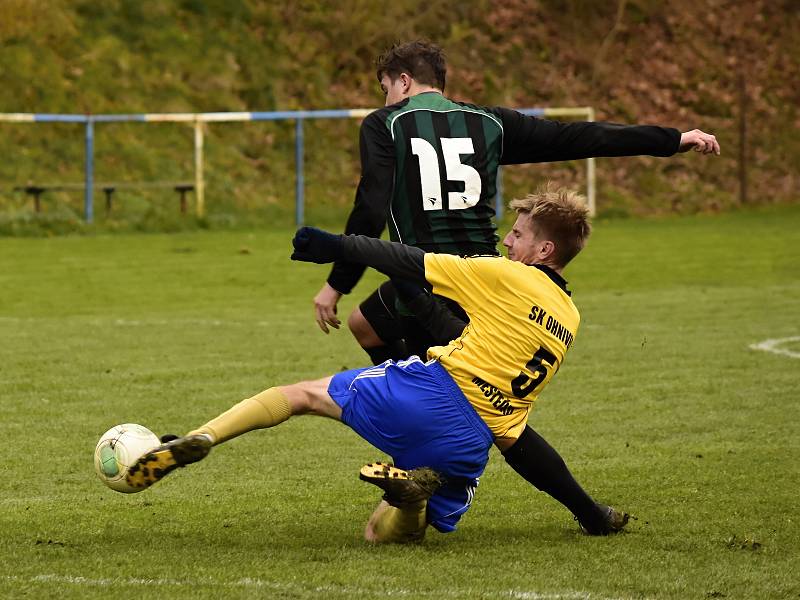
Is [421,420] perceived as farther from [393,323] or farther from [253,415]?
[393,323]

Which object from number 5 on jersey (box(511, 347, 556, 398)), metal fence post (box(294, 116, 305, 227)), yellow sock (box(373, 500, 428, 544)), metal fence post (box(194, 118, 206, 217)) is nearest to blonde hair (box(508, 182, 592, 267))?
number 5 on jersey (box(511, 347, 556, 398))

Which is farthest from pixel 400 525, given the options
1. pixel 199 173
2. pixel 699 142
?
pixel 199 173

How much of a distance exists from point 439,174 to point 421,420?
1177 millimetres

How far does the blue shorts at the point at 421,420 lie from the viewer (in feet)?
17.1

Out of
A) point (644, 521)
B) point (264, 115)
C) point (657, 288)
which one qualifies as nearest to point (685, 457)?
point (644, 521)

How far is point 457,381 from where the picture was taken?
17.2 ft

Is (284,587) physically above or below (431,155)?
below

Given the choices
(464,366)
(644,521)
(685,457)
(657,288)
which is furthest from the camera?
(657,288)

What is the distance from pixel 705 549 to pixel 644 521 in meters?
0.52

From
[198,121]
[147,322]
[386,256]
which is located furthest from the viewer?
[198,121]

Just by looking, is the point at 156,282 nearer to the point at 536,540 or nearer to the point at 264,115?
the point at 264,115

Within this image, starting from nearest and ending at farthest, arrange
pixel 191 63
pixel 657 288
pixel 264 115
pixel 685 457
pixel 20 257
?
pixel 685 457
pixel 657 288
pixel 20 257
pixel 264 115
pixel 191 63

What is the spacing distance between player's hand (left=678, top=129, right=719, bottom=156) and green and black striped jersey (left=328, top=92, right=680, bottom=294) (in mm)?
58

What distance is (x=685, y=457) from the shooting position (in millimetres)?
7141
